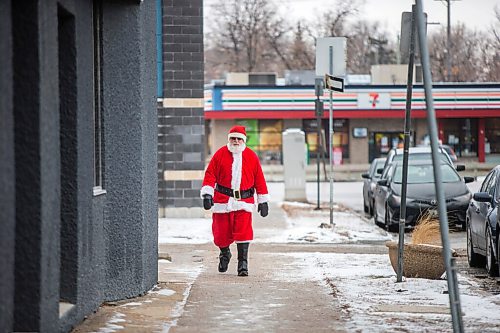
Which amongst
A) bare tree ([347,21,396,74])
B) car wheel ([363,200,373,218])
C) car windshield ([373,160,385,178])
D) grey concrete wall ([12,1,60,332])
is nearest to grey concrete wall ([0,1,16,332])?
grey concrete wall ([12,1,60,332])

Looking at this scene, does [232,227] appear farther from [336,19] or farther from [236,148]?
[336,19]

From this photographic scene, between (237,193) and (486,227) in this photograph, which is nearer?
(237,193)

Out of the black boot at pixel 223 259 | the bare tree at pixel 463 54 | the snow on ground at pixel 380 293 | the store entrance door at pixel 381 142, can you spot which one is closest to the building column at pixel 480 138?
the bare tree at pixel 463 54

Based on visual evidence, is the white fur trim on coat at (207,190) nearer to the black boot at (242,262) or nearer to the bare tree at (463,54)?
the black boot at (242,262)

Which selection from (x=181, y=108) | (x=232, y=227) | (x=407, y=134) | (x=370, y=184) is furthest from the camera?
(x=370, y=184)

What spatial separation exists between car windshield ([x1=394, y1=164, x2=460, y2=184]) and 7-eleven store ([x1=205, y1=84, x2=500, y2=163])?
24.7 meters

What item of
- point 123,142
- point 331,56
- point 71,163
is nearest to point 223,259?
point 123,142

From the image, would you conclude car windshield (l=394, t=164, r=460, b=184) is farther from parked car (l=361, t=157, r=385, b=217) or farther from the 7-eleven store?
the 7-eleven store

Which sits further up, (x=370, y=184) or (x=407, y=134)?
(x=407, y=134)

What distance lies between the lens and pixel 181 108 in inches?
965

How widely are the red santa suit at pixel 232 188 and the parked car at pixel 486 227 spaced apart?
2850 mm

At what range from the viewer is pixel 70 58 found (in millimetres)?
9461

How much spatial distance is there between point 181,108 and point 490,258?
35.9 ft

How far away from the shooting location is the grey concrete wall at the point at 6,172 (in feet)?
24.3
